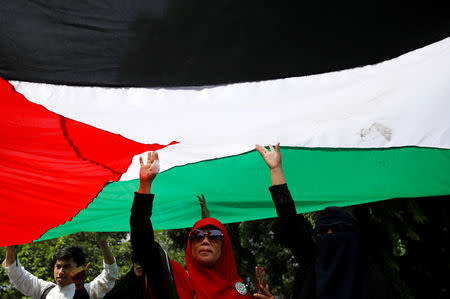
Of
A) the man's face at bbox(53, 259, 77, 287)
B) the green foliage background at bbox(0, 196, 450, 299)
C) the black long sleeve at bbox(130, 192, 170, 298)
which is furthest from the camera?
the green foliage background at bbox(0, 196, 450, 299)

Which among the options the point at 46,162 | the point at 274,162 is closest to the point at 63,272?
the point at 46,162

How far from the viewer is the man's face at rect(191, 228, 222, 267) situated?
7.95 feet

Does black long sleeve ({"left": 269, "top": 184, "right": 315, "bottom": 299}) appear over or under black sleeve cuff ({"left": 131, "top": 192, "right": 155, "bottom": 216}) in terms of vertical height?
under

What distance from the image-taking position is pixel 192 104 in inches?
111

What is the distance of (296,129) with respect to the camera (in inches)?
98.5

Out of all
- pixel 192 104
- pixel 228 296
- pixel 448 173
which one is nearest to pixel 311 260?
pixel 228 296

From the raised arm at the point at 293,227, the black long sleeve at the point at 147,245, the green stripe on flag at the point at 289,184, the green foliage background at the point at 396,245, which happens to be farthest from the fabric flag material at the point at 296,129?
the green foliage background at the point at 396,245

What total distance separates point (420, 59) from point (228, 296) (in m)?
1.69

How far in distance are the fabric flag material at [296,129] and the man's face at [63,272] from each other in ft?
1.02

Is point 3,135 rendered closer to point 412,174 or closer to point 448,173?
point 412,174

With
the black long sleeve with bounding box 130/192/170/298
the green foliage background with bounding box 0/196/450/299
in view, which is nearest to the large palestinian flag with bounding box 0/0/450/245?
the black long sleeve with bounding box 130/192/170/298

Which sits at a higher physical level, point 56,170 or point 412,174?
point 56,170

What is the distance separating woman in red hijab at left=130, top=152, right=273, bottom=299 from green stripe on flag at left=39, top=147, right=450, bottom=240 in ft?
1.88

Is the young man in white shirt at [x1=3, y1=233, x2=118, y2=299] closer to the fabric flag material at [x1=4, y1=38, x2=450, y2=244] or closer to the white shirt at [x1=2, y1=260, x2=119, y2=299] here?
the white shirt at [x1=2, y1=260, x2=119, y2=299]
